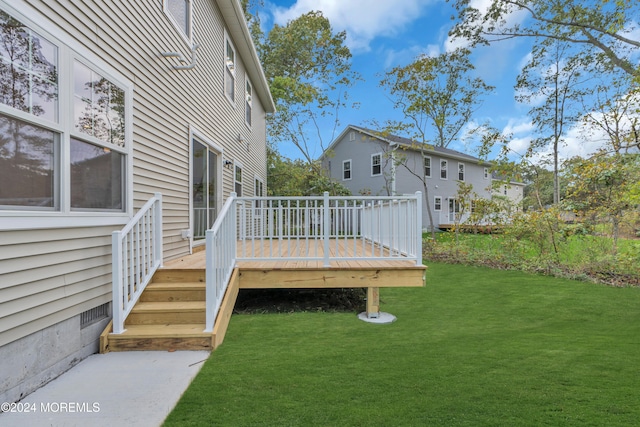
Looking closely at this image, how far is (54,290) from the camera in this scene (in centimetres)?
241

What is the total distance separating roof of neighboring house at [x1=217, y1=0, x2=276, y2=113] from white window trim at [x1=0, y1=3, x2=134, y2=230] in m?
4.39

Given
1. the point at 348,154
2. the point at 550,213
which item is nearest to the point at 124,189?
the point at 550,213

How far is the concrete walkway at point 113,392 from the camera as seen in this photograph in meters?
1.91

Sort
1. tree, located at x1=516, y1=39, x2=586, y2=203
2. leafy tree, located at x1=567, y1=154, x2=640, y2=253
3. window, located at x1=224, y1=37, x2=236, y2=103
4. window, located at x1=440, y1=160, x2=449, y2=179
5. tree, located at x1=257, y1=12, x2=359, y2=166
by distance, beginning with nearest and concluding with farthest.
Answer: leafy tree, located at x1=567, y1=154, x2=640, y2=253 → window, located at x1=224, y1=37, x2=236, y2=103 → tree, located at x1=516, y1=39, x2=586, y2=203 → tree, located at x1=257, y1=12, x2=359, y2=166 → window, located at x1=440, y1=160, x2=449, y2=179

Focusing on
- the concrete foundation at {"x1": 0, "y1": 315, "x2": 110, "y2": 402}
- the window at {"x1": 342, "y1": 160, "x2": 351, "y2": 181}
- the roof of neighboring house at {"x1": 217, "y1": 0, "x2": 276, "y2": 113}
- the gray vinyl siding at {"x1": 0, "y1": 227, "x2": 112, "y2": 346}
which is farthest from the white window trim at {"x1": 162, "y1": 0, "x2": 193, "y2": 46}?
the window at {"x1": 342, "y1": 160, "x2": 351, "y2": 181}

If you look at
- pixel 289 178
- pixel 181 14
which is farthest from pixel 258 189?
pixel 181 14

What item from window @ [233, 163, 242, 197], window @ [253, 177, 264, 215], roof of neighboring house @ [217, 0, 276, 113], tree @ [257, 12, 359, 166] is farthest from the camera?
tree @ [257, 12, 359, 166]

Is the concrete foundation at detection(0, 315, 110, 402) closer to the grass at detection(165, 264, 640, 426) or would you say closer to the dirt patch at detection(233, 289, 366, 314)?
the grass at detection(165, 264, 640, 426)

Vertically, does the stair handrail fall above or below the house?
below

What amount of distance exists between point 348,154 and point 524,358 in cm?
1729

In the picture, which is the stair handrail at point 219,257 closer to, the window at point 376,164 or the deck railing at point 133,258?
the deck railing at point 133,258

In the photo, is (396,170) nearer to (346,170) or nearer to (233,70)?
(346,170)

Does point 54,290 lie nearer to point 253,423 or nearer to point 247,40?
point 253,423

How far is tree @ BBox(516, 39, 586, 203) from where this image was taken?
414 inches
